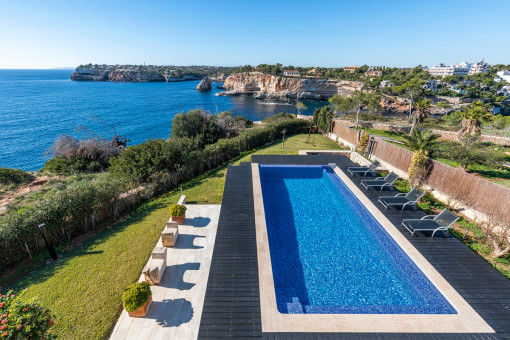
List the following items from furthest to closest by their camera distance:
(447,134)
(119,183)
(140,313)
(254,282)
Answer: (447,134), (119,183), (254,282), (140,313)

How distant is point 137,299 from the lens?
4711mm

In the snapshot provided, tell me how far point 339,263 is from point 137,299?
18.6 feet

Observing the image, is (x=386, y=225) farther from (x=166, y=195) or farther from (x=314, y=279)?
(x=166, y=195)

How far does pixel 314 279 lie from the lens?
21.0ft

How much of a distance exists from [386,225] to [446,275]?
218 cm

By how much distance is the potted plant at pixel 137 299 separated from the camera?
4.69 metres

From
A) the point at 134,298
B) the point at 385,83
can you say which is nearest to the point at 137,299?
the point at 134,298

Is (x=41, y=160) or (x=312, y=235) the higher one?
(x=312, y=235)

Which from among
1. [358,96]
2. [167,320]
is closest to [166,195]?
[167,320]

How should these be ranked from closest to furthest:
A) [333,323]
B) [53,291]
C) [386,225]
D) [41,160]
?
[333,323]
[53,291]
[386,225]
[41,160]

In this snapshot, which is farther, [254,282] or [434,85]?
[434,85]

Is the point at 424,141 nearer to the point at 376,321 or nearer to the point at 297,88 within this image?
the point at 376,321

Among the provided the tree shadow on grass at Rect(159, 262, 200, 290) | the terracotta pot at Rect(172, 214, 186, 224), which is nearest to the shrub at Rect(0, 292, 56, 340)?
the tree shadow on grass at Rect(159, 262, 200, 290)

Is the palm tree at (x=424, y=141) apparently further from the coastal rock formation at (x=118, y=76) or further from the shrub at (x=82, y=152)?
the coastal rock formation at (x=118, y=76)
